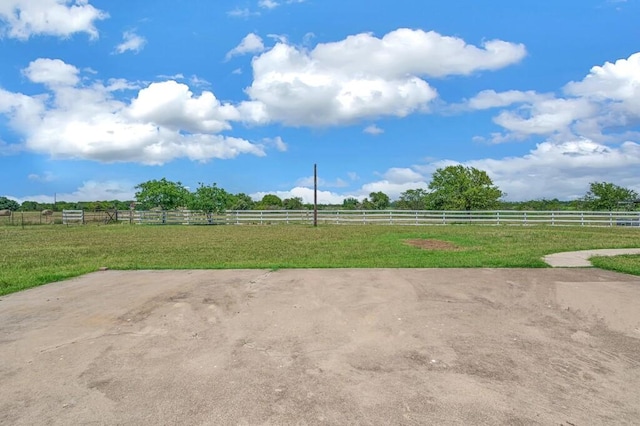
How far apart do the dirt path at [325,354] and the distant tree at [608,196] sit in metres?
46.4

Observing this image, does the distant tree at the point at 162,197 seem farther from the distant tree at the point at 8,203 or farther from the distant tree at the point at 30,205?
the distant tree at the point at 30,205

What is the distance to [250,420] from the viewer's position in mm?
2740

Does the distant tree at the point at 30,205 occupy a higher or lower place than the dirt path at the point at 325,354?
higher

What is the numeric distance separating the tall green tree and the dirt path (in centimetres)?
4564

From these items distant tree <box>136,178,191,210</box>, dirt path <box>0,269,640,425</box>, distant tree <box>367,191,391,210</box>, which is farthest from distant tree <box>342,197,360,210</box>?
dirt path <box>0,269,640,425</box>

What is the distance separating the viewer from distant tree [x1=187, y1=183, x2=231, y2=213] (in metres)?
39.8

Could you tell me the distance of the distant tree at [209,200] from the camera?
39781mm

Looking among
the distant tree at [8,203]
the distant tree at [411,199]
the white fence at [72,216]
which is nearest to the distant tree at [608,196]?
the distant tree at [411,199]

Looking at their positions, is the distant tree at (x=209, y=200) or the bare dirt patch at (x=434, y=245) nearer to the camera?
the bare dirt patch at (x=434, y=245)

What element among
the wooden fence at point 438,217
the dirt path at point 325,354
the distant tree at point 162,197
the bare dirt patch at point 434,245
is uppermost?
the distant tree at point 162,197

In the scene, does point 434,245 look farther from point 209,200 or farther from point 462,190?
point 462,190

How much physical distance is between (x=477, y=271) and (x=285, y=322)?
523 cm

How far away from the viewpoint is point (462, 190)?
171 ft

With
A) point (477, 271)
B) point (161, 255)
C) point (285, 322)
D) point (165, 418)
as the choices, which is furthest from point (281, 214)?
point (165, 418)
